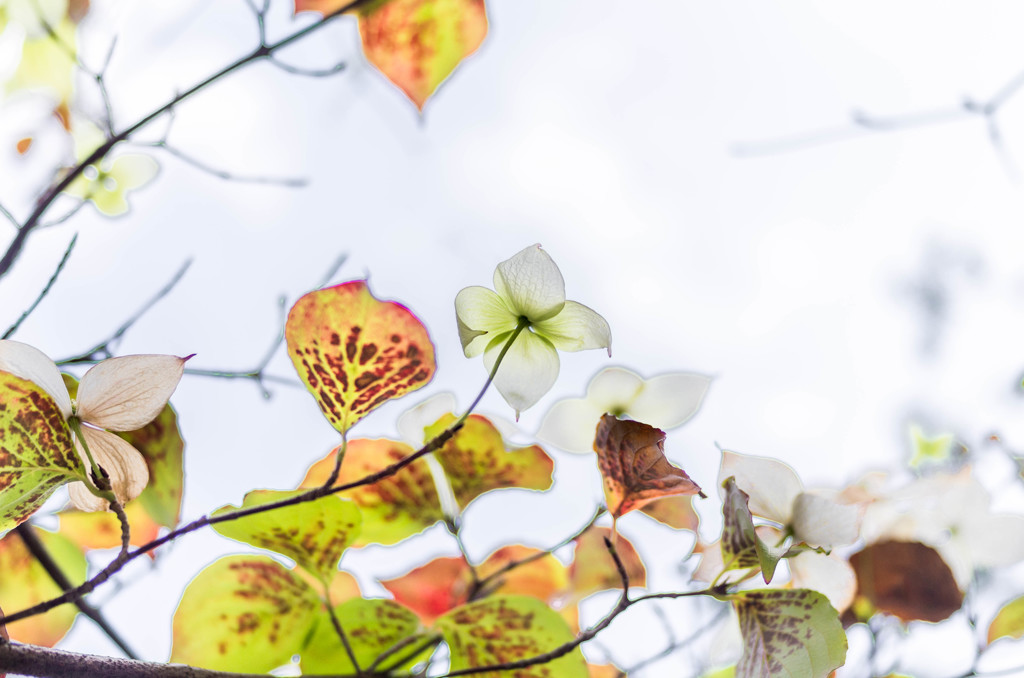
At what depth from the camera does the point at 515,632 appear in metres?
0.29

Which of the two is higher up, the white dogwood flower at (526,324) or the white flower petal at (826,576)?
the white dogwood flower at (526,324)

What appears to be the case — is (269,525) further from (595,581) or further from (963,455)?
(963,455)

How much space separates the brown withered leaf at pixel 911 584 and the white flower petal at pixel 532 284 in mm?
282

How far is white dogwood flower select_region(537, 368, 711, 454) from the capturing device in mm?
312

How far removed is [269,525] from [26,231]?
158 millimetres

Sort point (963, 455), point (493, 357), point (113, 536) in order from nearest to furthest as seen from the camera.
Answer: point (493, 357) < point (113, 536) < point (963, 455)

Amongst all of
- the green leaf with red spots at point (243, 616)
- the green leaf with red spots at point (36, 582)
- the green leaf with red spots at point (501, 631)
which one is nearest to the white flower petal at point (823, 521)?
the green leaf with red spots at point (501, 631)

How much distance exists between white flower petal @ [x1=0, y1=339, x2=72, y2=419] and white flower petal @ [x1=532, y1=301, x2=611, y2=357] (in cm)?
16

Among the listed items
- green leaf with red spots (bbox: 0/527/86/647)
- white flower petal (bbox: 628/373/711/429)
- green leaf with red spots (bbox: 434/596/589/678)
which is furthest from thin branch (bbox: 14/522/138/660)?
white flower petal (bbox: 628/373/711/429)

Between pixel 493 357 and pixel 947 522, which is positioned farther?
pixel 947 522

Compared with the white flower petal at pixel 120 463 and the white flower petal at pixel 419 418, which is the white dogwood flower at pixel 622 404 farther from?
the white flower petal at pixel 120 463

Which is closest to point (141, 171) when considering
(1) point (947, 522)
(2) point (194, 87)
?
(2) point (194, 87)

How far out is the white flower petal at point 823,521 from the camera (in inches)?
10.6

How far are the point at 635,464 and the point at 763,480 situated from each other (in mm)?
60
